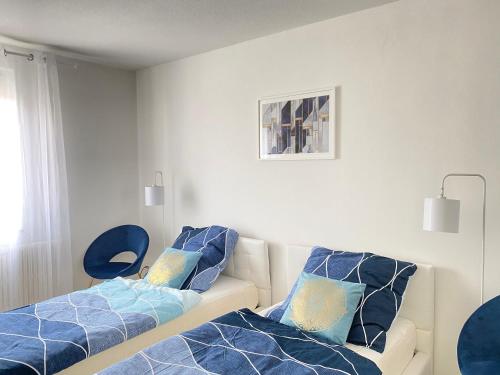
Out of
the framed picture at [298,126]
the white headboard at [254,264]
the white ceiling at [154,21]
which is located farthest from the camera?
the white headboard at [254,264]

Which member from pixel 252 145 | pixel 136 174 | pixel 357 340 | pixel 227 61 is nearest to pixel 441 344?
pixel 357 340

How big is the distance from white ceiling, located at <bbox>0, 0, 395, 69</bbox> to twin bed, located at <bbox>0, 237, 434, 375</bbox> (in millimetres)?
1697

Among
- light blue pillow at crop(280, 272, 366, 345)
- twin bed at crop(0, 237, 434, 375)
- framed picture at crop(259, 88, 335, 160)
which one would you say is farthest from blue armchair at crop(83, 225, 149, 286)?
light blue pillow at crop(280, 272, 366, 345)

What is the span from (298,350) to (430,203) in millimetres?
1042

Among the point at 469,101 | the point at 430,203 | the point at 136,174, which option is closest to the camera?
the point at 430,203

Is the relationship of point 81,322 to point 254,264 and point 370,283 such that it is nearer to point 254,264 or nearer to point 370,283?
point 254,264

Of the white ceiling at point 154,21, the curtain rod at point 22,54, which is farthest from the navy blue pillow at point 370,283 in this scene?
the curtain rod at point 22,54

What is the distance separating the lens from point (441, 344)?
2363 millimetres

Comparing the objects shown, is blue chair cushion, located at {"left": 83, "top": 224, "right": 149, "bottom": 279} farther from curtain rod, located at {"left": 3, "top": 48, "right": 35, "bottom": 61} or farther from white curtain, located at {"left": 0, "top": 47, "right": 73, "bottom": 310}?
curtain rod, located at {"left": 3, "top": 48, "right": 35, "bottom": 61}

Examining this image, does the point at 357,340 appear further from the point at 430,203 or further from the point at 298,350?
the point at 430,203

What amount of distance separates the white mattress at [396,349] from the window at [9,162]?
2862 mm

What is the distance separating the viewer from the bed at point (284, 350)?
5.77ft

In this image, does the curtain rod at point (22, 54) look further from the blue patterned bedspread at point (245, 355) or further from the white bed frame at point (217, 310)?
the blue patterned bedspread at point (245, 355)

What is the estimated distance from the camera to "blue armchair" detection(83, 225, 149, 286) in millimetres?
3475
